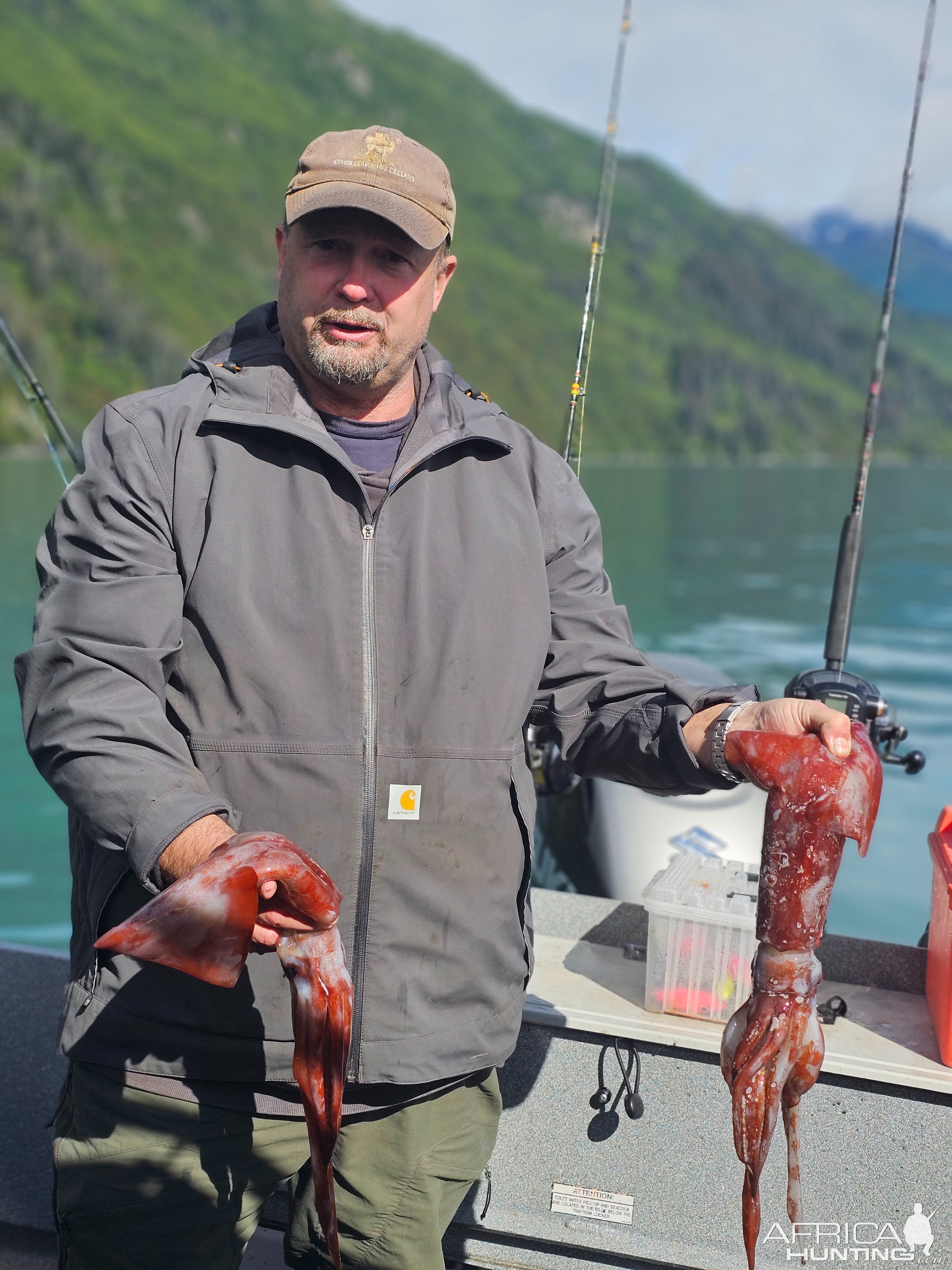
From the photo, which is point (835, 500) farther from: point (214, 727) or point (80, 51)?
point (80, 51)

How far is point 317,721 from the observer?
97.3 inches

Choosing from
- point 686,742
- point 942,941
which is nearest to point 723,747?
point 686,742

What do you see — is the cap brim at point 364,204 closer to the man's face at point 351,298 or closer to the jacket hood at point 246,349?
the man's face at point 351,298

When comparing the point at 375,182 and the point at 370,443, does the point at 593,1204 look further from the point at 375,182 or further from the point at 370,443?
the point at 375,182

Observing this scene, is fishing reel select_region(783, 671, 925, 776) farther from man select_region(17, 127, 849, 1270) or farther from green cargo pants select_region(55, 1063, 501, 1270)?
green cargo pants select_region(55, 1063, 501, 1270)

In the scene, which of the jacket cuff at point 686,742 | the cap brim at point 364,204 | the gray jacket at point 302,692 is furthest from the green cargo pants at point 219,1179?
the cap brim at point 364,204

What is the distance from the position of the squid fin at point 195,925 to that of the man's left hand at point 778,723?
1060 millimetres

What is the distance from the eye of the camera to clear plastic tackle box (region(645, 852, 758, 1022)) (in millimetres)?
3402

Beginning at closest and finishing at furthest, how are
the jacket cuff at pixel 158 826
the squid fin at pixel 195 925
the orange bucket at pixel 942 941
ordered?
the squid fin at pixel 195 925 → the jacket cuff at pixel 158 826 → the orange bucket at pixel 942 941

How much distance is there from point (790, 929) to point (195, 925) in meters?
1.19

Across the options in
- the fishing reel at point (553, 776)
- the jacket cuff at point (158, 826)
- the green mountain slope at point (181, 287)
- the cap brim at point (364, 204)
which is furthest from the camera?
the green mountain slope at point (181, 287)

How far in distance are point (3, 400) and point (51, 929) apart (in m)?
96.6

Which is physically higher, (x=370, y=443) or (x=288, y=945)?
(x=370, y=443)

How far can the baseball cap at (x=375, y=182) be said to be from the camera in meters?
2.62
